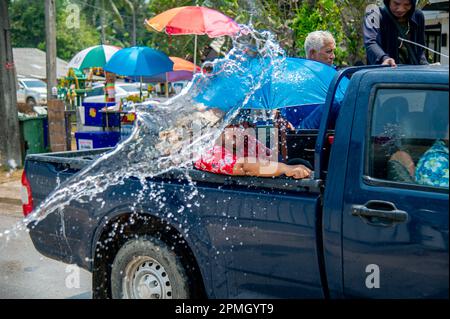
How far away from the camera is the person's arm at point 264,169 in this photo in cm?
379

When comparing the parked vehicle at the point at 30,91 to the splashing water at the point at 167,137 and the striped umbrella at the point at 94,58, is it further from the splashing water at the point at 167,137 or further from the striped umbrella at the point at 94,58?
the splashing water at the point at 167,137

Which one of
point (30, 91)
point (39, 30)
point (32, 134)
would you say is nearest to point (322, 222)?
point (32, 134)

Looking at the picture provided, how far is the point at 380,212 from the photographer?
10.8 feet

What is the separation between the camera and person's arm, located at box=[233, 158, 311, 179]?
379 centimetres

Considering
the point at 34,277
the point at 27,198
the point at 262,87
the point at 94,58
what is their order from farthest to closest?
the point at 94,58
the point at 34,277
the point at 27,198
the point at 262,87

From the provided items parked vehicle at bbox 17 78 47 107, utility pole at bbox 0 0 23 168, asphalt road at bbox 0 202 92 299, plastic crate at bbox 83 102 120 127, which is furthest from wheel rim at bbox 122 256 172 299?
parked vehicle at bbox 17 78 47 107

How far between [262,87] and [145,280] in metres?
1.57

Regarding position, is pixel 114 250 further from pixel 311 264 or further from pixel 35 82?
pixel 35 82

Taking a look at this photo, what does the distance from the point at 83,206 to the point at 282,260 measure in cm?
153

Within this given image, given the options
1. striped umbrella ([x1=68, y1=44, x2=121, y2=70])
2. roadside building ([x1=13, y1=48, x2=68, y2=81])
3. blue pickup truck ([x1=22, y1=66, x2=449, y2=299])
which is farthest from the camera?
roadside building ([x1=13, y1=48, x2=68, y2=81])

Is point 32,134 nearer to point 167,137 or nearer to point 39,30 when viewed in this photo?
point 167,137

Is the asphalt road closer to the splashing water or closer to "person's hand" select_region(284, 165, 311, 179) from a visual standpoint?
the splashing water

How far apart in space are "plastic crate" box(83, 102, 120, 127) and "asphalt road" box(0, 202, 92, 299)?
4781 millimetres

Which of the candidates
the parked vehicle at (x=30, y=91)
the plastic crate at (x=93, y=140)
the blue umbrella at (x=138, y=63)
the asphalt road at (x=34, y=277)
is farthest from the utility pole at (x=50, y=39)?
the parked vehicle at (x=30, y=91)
